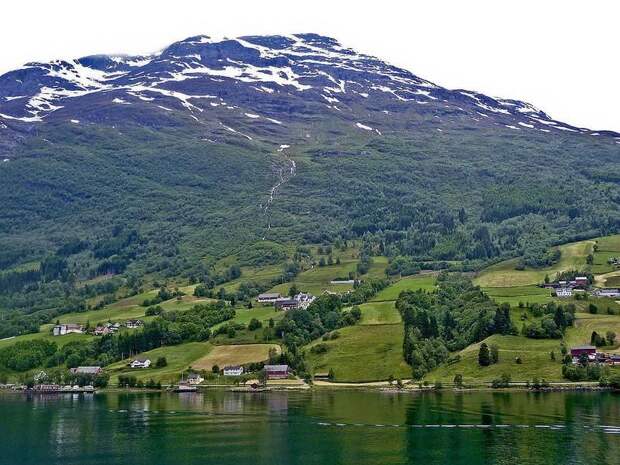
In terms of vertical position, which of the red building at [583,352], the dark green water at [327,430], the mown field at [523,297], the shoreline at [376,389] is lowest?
the dark green water at [327,430]

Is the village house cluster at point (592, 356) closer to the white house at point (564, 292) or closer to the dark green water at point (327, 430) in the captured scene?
the dark green water at point (327, 430)

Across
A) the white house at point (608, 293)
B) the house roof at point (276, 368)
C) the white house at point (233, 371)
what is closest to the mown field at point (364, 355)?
the house roof at point (276, 368)

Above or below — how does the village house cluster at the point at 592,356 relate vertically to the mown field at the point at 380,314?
below

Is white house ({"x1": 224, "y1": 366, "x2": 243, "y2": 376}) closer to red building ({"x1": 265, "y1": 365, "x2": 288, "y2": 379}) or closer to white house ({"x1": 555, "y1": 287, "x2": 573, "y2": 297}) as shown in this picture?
red building ({"x1": 265, "y1": 365, "x2": 288, "y2": 379})

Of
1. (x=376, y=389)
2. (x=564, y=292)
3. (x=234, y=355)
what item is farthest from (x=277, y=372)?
(x=564, y=292)

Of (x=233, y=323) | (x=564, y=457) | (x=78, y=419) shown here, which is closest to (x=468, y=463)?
(x=564, y=457)

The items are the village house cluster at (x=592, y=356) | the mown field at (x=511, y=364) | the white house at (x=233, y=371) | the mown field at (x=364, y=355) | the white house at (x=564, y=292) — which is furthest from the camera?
the white house at (x=564, y=292)

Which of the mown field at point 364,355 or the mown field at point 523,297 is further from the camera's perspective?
the mown field at point 523,297
